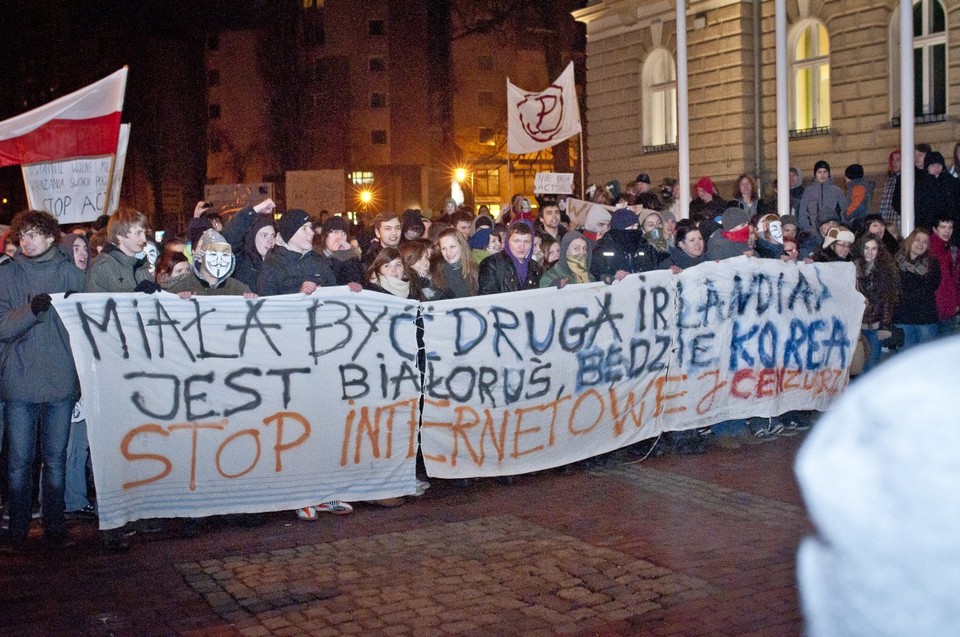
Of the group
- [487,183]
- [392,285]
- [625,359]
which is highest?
[487,183]

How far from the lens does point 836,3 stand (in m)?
21.9

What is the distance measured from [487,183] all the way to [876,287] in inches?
1644

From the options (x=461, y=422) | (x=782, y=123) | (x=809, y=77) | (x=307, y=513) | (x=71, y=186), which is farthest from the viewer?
(x=809, y=77)

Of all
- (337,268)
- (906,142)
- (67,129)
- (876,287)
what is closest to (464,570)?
(337,268)

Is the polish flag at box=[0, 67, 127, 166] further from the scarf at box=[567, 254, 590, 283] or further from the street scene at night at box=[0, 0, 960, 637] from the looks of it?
the scarf at box=[567, 254, 590, 283]

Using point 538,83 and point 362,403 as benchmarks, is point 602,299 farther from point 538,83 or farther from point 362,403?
point 538,83

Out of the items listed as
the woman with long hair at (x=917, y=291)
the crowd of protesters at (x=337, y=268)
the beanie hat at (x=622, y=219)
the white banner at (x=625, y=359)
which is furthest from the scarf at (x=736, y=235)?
the woman with long hair at (x=917, y=291)

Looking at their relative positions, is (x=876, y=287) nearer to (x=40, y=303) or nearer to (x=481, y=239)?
(x=481, y=239)

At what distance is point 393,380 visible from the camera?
24.5 ft

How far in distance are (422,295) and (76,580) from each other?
3.03 metres

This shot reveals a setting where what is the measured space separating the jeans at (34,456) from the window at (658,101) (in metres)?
20.9

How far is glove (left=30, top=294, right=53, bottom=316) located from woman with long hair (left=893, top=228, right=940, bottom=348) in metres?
7.55

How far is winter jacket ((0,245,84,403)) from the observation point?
6.55 m

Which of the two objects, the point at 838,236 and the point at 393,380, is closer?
the point at 393,380
